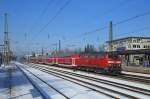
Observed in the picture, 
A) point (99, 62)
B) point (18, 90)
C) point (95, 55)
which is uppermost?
point (95, 55)

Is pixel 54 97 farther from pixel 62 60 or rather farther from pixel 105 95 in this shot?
pixel 62 60

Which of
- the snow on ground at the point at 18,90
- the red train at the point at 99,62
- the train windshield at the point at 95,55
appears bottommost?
the snow on ground at the point at 18,90

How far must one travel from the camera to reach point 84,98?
15.7m

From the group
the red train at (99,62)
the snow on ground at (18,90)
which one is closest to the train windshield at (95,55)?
the red train at (99,62)

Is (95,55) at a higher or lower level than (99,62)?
higher

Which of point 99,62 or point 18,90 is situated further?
point 99,62

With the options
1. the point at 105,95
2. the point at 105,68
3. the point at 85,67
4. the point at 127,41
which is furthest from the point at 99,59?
the point at 127,41

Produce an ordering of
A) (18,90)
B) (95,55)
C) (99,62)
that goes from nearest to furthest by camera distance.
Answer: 1. (18,90)
2. (99,62)
3. (95,55)

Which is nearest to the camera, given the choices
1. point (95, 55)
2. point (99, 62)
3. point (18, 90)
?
point (18, 90)

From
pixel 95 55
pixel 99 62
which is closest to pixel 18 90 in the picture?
pixel 99 62

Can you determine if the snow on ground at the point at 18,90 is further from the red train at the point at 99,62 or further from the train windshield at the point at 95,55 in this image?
the train windshield at the point at 95,55

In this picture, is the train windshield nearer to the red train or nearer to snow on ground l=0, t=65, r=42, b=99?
the red train

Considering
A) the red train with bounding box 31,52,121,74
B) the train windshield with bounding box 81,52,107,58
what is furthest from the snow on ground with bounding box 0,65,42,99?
the train windshield with bounding box 81,52,107,58

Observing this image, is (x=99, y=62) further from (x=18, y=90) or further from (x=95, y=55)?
(x=18, y=90)
